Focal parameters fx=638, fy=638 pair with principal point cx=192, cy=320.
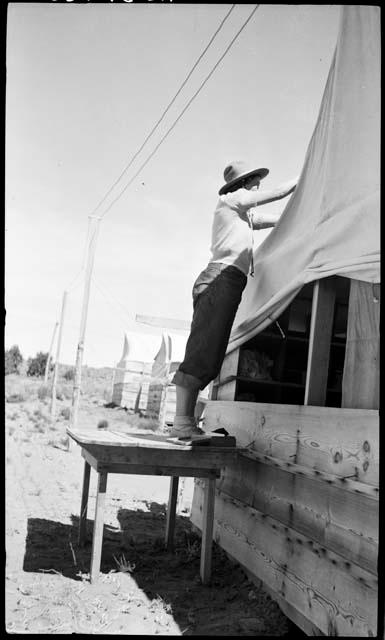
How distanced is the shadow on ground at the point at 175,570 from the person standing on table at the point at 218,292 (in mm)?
1018

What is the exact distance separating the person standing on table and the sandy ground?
3.39ft

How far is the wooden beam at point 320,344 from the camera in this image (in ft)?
12.0

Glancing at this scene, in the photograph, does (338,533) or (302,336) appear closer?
(338,533)

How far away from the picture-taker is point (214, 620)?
3.63 m

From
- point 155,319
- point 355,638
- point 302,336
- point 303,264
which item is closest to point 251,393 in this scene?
point 302,336

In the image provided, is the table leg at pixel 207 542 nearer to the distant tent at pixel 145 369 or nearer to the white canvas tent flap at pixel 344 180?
the white canvas tent flap at pixel 344 180

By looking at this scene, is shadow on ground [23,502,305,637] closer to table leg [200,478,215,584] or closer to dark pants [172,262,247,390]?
table leg [200,478,215,584]

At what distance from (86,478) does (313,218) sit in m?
3.00

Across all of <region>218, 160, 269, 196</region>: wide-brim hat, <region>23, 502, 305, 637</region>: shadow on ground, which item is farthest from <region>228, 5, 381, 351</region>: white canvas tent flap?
<region>23, 502, 305, 637</region>: shadow on ground

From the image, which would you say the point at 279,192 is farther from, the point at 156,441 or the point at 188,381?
the point at 156,441

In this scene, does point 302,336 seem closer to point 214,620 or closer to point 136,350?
point 214,620

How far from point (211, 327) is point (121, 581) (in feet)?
5.83

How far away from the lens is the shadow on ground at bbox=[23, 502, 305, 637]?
3626mm

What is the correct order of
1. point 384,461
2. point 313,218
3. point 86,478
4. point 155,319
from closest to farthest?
point 384,461
point 313,218
point 86,478
point 155,319
